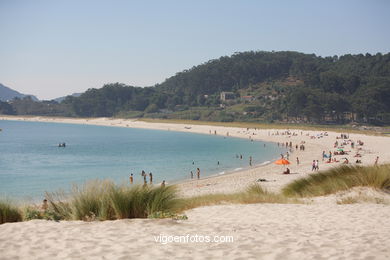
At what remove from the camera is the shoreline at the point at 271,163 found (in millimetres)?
23328

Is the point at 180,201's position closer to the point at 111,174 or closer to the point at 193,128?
the point at 111,174

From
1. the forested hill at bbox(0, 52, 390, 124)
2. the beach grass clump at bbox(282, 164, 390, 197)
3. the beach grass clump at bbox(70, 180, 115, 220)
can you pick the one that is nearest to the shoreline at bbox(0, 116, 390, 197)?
the beach grass clump at bbox(282, 164, 390, 197)

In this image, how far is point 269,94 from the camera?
14162 centimetres

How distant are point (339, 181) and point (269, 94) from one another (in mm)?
132592

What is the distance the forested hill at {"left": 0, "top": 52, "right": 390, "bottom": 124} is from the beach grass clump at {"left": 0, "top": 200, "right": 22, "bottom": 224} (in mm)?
95938

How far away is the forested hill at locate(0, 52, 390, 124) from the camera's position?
99812 millimetres

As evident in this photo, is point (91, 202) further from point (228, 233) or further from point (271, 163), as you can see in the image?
point (271, 163)

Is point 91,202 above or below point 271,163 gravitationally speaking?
above

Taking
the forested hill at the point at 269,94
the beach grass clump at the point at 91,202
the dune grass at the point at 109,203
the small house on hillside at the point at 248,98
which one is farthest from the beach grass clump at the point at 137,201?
the small house on hillside at the point at 248,98

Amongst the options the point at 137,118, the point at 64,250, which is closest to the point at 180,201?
the point at 64,250

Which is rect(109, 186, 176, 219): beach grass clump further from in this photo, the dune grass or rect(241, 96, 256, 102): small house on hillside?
rect(241, 96, 256, 102): small house on hillside

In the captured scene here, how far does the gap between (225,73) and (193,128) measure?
75183 millimetres

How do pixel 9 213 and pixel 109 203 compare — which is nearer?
pixel 109 203

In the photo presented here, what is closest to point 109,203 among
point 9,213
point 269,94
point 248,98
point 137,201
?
point 137,201
